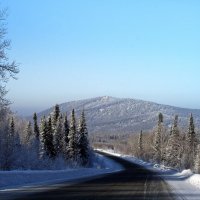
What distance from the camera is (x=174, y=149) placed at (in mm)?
109062

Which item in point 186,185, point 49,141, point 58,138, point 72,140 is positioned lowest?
point 186,185

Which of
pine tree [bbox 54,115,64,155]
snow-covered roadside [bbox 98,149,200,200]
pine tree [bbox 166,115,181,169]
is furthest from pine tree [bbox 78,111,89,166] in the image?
snow-covered roadside [bbox 98,149,200,200]

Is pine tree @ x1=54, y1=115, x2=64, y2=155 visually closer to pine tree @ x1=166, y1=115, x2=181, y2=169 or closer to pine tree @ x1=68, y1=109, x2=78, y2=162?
pine tree @ x1=68, y1=109, x2=78, y2=162

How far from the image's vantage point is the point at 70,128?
83250 mm

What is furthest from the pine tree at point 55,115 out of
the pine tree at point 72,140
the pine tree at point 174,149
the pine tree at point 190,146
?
the pine tree at point 190,146

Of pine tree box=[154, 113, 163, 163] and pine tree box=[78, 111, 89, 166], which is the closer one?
pine tree box=[78, 111, 89, 166]

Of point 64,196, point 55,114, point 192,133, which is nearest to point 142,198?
point 64,196

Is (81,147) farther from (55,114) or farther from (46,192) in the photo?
(46,192)

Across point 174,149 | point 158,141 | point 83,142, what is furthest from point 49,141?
point 158,141

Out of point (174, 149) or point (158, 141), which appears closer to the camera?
point (174, 149)

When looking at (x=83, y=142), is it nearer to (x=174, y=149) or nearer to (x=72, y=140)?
(x=72, y=140)

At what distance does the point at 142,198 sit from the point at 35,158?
3304 centimetres

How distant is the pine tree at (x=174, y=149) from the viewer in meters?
107

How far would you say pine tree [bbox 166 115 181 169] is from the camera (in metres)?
107
